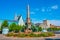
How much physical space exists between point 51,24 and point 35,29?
66633 mm

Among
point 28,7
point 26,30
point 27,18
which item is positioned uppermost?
point 28,7

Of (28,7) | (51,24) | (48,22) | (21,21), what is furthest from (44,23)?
(28,7)

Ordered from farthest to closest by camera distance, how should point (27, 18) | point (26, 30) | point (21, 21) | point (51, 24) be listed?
point (51, 24) < point (21, 21) < point (27, 18) < point (26, 30)

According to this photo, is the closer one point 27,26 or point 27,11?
point 27,26

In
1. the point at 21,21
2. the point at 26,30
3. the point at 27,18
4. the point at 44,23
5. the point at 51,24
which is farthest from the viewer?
the point at 51,24

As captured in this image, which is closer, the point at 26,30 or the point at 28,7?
the point at 26,30

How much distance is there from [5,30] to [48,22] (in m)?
62.4

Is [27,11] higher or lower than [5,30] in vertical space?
higher

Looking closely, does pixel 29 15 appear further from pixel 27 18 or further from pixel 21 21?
pixel 21 21

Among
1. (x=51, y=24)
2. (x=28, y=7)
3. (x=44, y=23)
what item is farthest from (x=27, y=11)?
(x=51, y=24)

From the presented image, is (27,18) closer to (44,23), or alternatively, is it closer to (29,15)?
(29,15)

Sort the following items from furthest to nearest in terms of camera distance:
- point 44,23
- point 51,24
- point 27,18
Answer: point 51,24, point 44,23, point 27,18

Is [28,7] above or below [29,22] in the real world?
above

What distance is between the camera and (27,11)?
30.2m
